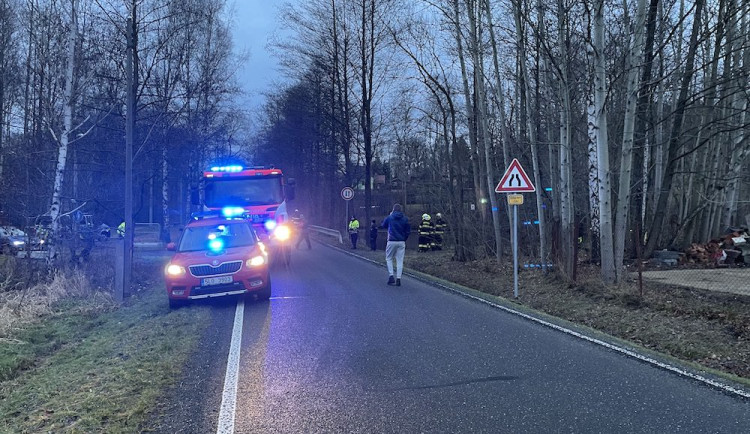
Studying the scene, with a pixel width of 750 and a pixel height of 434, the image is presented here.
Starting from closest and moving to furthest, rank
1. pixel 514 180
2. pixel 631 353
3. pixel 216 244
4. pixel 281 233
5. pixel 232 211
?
pixel 631 353 < pixel 216 244 < pixel 514 180 < pixel 232 211 < pixel 281 233

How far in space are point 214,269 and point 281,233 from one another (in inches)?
284

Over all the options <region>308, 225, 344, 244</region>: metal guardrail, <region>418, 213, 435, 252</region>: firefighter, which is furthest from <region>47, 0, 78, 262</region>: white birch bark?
<region>308, 225, 344, 244</region>: metal guardrail

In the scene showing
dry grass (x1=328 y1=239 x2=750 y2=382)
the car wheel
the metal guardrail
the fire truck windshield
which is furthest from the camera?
the metal guardrail

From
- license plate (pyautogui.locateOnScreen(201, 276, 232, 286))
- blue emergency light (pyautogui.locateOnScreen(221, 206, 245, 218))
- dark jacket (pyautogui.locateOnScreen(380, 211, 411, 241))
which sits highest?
blue emergency light (pyautogui.locateOnScreen(221, 206, 245, 218))

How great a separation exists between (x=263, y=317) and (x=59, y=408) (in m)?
4.43

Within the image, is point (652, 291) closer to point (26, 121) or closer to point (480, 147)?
point (480, 147)

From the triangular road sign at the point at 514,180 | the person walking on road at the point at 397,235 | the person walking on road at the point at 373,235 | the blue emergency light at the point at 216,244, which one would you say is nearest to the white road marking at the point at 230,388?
the blue emergency light at the point at 216,244

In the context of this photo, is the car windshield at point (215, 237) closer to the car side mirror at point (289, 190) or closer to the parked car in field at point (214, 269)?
the parked car in field at point (214, 269)

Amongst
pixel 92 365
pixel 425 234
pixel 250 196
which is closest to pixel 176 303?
pixel 92 365

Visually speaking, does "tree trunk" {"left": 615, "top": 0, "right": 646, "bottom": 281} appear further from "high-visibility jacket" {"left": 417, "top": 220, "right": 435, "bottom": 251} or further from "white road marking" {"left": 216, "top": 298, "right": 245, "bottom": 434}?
"high-visibility jacket" {"left": 417, "top": 220, "right": 435, "bottom": 251}

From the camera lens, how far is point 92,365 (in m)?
6.61

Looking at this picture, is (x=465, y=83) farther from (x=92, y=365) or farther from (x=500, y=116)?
(x=92, y=365)

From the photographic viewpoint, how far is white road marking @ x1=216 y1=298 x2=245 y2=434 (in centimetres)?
452

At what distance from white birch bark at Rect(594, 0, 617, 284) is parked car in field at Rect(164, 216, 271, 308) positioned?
22.4 ft
